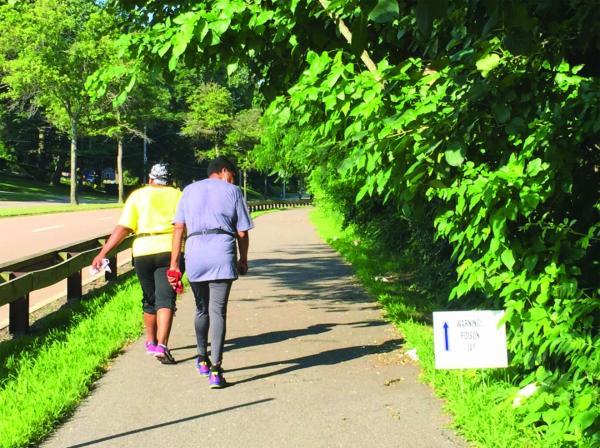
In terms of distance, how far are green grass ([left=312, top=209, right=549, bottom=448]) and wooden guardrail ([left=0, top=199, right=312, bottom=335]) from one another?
3.57 meters

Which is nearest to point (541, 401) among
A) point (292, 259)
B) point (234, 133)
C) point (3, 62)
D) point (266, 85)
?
point (266, 85)

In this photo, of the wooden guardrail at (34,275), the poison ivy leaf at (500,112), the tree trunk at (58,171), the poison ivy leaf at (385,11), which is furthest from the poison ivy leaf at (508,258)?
the tree trunk at (58,171)

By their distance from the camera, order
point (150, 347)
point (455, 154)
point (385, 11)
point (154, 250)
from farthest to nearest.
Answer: point (150, 347) < point (154, 250) < point (455, 154) < point (385, 11)

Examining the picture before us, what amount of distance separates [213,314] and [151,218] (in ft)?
3.81

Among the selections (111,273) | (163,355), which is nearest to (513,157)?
(163,355)

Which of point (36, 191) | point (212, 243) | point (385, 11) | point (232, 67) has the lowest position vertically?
point (36, 191)

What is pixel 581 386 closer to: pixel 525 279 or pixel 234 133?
pixel 525 279

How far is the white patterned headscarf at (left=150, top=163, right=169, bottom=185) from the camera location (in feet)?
20.9

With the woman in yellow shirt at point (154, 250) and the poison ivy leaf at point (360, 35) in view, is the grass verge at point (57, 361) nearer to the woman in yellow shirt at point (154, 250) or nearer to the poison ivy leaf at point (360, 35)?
the woman in yellow shirt at point (154, 250)

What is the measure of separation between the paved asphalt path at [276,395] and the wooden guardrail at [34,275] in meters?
1.14

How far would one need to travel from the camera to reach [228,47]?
18.4 ft

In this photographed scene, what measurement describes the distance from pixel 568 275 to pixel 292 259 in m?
12.0

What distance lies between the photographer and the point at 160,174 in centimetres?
636

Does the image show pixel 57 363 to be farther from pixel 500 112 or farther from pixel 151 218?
pixel 500 112
